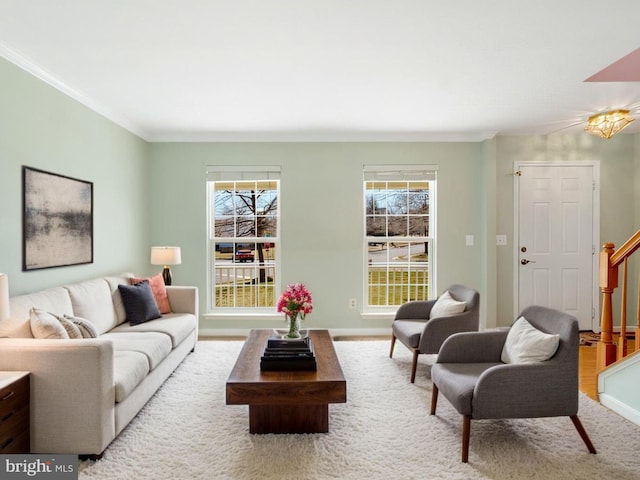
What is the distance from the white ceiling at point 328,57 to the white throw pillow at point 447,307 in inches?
72.9

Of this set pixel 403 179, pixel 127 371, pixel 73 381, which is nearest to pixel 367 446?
pixel 127 371

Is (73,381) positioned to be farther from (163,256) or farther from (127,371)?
(163,256)

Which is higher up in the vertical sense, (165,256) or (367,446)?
(165,256)

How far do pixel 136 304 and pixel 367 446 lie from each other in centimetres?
243

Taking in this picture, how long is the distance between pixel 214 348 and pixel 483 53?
3707mm

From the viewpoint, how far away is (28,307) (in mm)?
2574

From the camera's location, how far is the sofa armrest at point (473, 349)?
8.95 ft

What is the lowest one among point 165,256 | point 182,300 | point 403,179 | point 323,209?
point 182,300

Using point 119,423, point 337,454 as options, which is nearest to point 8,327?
point 119,423

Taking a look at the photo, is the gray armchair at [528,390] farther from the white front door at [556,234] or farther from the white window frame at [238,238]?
the white window frame at [238,238]

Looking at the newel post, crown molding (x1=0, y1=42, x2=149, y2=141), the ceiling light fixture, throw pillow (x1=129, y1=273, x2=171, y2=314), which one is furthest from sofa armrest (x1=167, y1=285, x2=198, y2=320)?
the ceiling light fixture

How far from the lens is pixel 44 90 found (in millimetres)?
3090

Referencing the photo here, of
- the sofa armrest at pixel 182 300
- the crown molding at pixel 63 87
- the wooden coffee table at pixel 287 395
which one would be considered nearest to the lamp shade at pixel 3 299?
the wooden coffee table at pixel 287 395

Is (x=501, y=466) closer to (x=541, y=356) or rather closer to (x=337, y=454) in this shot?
(x=541, y=356)
